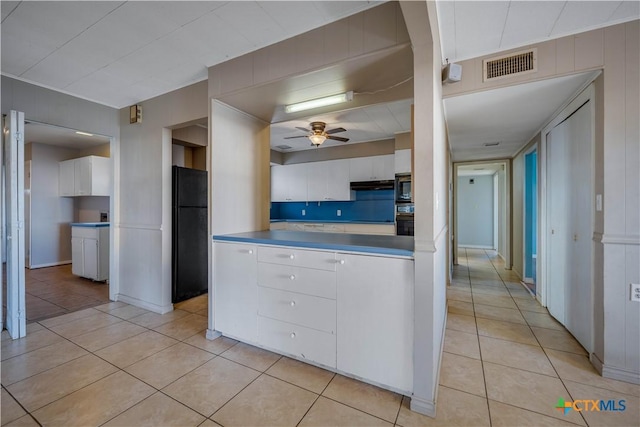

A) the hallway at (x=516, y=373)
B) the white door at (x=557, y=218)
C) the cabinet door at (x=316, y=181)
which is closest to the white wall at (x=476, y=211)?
the cabinet door at (x=316, y=181)

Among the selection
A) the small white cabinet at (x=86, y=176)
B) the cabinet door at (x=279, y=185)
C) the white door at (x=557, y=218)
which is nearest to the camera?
the white door at (x=557, y=218)

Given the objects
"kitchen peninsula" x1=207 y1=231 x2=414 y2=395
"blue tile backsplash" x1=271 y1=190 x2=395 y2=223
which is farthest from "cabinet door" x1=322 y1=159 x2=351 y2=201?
"kitchen peninsula" x1=207 y1=231 x2=414 y2=395

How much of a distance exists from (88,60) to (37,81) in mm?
897

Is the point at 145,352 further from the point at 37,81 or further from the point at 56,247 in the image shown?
the point at 56,247

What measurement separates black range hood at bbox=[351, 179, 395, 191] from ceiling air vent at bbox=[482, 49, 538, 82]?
2796 millimetres

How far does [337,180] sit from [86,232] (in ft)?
14.6

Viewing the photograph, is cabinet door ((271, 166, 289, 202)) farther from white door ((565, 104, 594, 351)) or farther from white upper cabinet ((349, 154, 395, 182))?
white door ((565, 104, 594, 351))

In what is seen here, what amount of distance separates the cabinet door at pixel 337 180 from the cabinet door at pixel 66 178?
198 inches

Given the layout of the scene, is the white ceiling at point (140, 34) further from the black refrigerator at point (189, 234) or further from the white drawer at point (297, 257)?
the white drawer at point (297, 257)

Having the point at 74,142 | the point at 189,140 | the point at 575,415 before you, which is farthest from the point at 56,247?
the point at 575,415

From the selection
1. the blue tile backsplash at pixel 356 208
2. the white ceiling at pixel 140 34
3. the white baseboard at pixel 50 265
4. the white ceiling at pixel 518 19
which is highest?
the white ceiling at pixel 140 34

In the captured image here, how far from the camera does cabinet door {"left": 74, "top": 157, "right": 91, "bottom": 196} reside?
16.8 feet

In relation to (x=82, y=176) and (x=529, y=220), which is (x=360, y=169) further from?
(x=82, y=176)

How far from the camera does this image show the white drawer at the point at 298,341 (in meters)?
1.92
